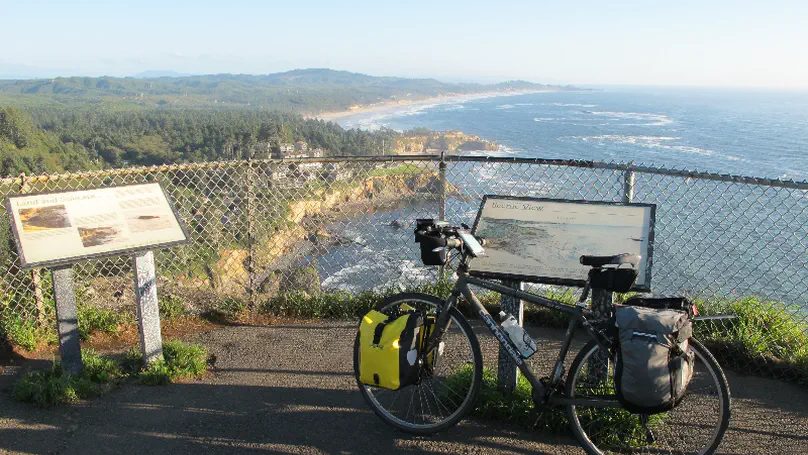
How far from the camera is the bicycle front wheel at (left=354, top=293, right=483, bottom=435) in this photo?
3498mm

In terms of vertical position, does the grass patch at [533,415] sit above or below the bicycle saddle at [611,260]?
below

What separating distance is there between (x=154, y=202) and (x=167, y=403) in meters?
1.54

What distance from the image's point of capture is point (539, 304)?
10.9 feet

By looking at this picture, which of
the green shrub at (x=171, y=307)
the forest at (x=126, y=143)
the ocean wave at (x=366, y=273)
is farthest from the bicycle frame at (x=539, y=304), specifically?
the forest at (x=126, y=143)

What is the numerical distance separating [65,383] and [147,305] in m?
0.75

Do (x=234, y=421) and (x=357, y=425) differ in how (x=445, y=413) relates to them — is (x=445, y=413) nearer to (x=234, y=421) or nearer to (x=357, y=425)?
(x=357, y=425)

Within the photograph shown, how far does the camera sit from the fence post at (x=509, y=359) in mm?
3717

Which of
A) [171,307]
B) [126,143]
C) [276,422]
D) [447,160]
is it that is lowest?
[126,143]

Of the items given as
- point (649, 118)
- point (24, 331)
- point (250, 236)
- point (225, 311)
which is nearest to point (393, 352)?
point (225, 311)

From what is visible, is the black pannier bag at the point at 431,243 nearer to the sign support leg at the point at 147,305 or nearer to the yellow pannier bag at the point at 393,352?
the yellow pannier bag at the point at 393,352

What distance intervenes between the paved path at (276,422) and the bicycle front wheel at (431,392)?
0.41 ft

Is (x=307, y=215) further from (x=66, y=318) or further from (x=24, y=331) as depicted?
(x=66, y=318)

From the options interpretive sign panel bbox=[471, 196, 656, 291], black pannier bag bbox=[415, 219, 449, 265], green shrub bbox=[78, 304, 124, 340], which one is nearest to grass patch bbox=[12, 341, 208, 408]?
green shrub bbox=[78, 304, 124, 340]

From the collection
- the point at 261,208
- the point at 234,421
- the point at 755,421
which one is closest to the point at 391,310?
the point at 234,421
